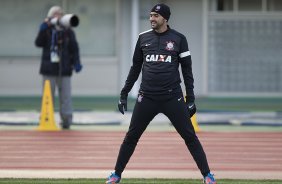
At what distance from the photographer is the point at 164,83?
1042 cm

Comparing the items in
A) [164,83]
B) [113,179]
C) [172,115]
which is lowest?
[113,179]

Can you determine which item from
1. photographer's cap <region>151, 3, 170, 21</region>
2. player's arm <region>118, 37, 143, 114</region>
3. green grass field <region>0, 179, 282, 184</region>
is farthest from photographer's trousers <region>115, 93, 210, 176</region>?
photographer's cap <region>151, 3, 170, 21</region>

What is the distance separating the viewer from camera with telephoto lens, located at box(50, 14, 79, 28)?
1700 centimetres

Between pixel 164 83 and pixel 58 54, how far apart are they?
7.19 metres

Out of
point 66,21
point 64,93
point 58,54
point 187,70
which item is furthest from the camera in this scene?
point 64,93

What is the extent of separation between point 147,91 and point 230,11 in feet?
52.8

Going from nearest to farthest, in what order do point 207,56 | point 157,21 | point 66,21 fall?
1. point 157,21
2. point 66,21
3. point 207,56

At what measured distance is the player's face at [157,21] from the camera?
34.2 feet

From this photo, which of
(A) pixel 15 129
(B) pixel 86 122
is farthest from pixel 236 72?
(A) pixel 15 129

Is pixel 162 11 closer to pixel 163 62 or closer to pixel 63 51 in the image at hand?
pixel 163 62

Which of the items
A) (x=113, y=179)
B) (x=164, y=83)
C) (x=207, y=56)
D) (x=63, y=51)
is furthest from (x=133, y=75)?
(x=207, y=56)

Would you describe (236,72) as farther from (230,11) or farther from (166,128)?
(166,128)

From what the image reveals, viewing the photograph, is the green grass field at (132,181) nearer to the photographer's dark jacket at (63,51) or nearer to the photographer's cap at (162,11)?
the photographer's cap at (162,11)

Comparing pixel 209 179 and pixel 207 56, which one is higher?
pixel 209 179
